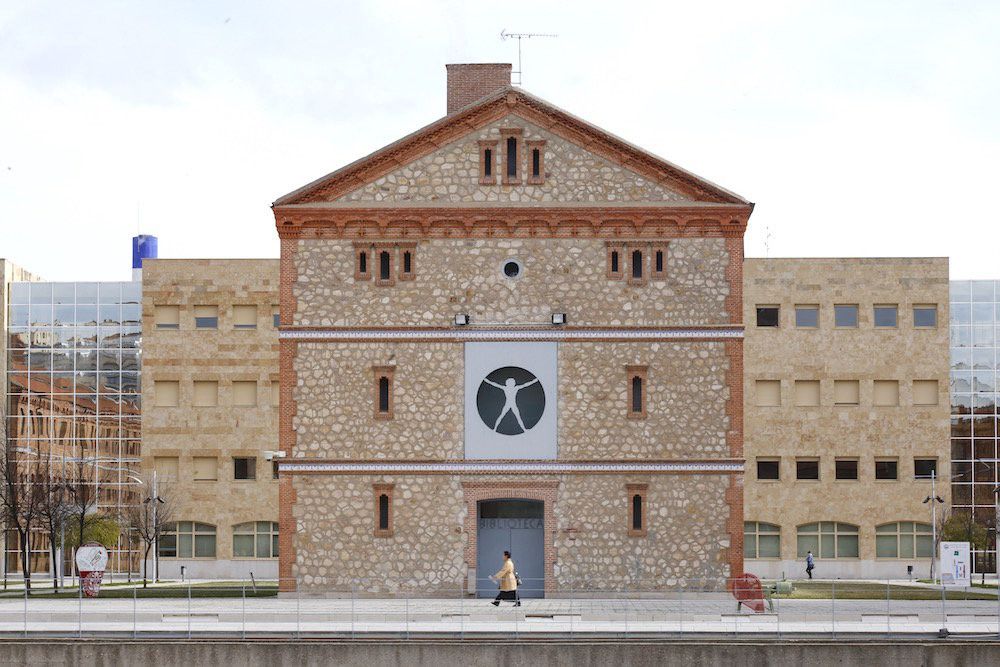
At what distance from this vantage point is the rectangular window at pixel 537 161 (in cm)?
4650

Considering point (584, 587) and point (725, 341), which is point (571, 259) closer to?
point (725, 341)

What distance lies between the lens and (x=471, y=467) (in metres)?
45.6

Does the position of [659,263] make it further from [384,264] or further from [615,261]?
[384,264]

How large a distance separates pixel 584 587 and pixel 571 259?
30.3 feet

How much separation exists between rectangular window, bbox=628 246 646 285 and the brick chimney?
26.1 feet

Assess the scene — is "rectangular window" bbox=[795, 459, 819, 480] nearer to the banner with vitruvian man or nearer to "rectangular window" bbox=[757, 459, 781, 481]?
"rectangular window" bbox=[757, 459, 781, 481]

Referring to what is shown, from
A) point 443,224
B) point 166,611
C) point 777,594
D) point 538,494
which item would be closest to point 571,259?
point 443,224

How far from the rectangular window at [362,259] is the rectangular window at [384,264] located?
8.7 inches

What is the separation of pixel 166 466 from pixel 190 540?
11.8ft

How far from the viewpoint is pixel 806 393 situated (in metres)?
74.9

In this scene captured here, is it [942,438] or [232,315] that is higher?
[232,315]

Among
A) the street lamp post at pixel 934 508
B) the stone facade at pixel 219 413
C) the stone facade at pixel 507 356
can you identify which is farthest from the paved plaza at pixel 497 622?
the stone facade at pixel 219 413

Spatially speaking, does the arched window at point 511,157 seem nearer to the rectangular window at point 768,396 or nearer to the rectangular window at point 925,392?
the rectangular window at point 768,396

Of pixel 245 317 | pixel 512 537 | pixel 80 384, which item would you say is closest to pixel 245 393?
pixel 245 317
